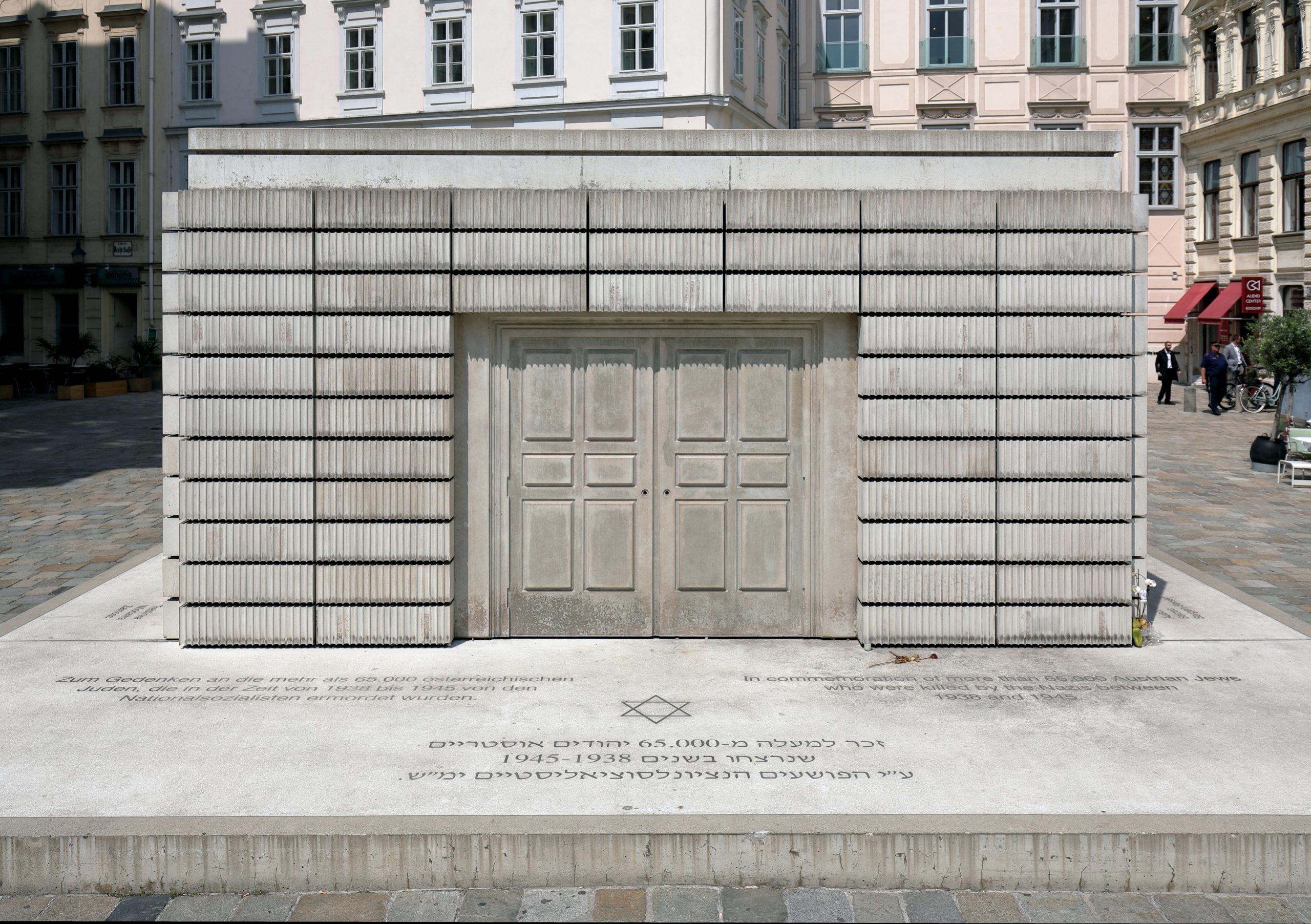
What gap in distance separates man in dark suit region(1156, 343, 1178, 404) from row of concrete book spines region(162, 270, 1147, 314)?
84.2 feet

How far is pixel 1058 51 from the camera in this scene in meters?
40.5

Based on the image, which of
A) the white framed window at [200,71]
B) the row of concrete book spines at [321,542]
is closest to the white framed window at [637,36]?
the white framed window at [200,71]

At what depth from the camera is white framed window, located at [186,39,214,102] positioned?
137 feet

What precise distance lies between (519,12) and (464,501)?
3048 centimetres

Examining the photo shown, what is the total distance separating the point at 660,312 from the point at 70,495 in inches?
453

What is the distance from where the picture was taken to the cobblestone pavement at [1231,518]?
12.2 metres

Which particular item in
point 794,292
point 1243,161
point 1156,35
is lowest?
point 794,292

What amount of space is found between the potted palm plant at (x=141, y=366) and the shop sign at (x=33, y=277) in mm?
7469

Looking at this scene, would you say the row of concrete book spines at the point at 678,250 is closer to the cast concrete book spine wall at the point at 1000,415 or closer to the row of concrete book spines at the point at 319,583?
the cast concrete book spine wall at the point at 1000,415

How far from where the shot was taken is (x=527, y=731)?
727 centimetres

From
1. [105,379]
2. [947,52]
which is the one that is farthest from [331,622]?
[947,52]

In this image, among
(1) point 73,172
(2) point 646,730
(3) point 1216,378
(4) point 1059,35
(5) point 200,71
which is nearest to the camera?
(2) point 646,730

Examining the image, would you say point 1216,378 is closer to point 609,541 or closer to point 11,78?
point 609,541

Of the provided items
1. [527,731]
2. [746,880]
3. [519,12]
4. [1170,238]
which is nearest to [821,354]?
[527,731]
